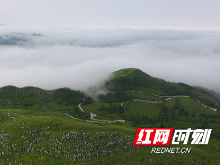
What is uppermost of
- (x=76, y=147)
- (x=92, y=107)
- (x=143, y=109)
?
(x=76, y=147)

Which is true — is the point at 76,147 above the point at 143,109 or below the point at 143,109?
above

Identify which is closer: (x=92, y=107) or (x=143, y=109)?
(x=92, y=107)

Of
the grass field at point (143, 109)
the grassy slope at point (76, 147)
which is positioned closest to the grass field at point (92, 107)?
the grass field at point (143, 109)

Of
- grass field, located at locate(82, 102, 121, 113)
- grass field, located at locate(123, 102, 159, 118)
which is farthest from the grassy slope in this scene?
grass field, located at locate(123, 102, 159, 118)

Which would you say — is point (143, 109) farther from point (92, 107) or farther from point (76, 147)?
point (76, 147)

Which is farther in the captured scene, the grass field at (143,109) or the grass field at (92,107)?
the grass field at (143,109)

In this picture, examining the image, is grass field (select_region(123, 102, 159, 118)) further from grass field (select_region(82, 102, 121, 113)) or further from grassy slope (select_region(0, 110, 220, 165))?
grassy slope (select_region(0, 110, 220, 165))

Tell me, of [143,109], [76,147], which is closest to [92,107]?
[143,109]

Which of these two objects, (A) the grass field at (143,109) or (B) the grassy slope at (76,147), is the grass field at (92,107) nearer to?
(A) the grass field at (143,109)

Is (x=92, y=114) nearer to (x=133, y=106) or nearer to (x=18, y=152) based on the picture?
(x=133, y=106)

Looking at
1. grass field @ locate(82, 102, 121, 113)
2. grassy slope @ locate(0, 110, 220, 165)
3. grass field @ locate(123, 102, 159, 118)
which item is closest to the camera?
grassy slope @ locate(0, 110, 220, 165)

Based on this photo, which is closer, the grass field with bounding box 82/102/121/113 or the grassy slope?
the grassy slope

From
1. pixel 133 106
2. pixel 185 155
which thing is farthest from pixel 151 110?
pixel 185 155
